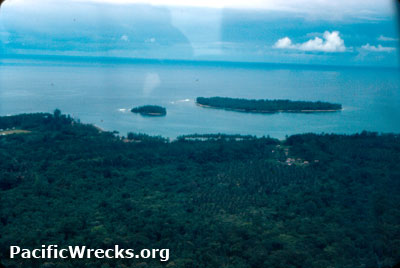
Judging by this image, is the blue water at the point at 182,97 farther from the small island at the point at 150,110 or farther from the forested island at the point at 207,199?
the forested island at the point at 207,199

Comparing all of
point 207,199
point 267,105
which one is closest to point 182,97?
point 267,105

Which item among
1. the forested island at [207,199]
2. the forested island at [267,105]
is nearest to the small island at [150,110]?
the forested island at [267,105]

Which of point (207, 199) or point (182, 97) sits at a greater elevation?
point (182, 97)

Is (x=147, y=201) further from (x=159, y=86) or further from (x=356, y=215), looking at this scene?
(x=159, y=86)

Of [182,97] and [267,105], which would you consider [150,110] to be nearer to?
[182,97]

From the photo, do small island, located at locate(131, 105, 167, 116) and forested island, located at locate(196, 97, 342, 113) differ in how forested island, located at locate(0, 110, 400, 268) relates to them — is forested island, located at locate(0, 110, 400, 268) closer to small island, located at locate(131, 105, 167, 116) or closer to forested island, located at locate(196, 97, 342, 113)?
small island, located at locate(131, 105, 167, 116)

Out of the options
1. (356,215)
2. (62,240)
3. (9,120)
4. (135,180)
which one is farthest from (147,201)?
(9,120)
